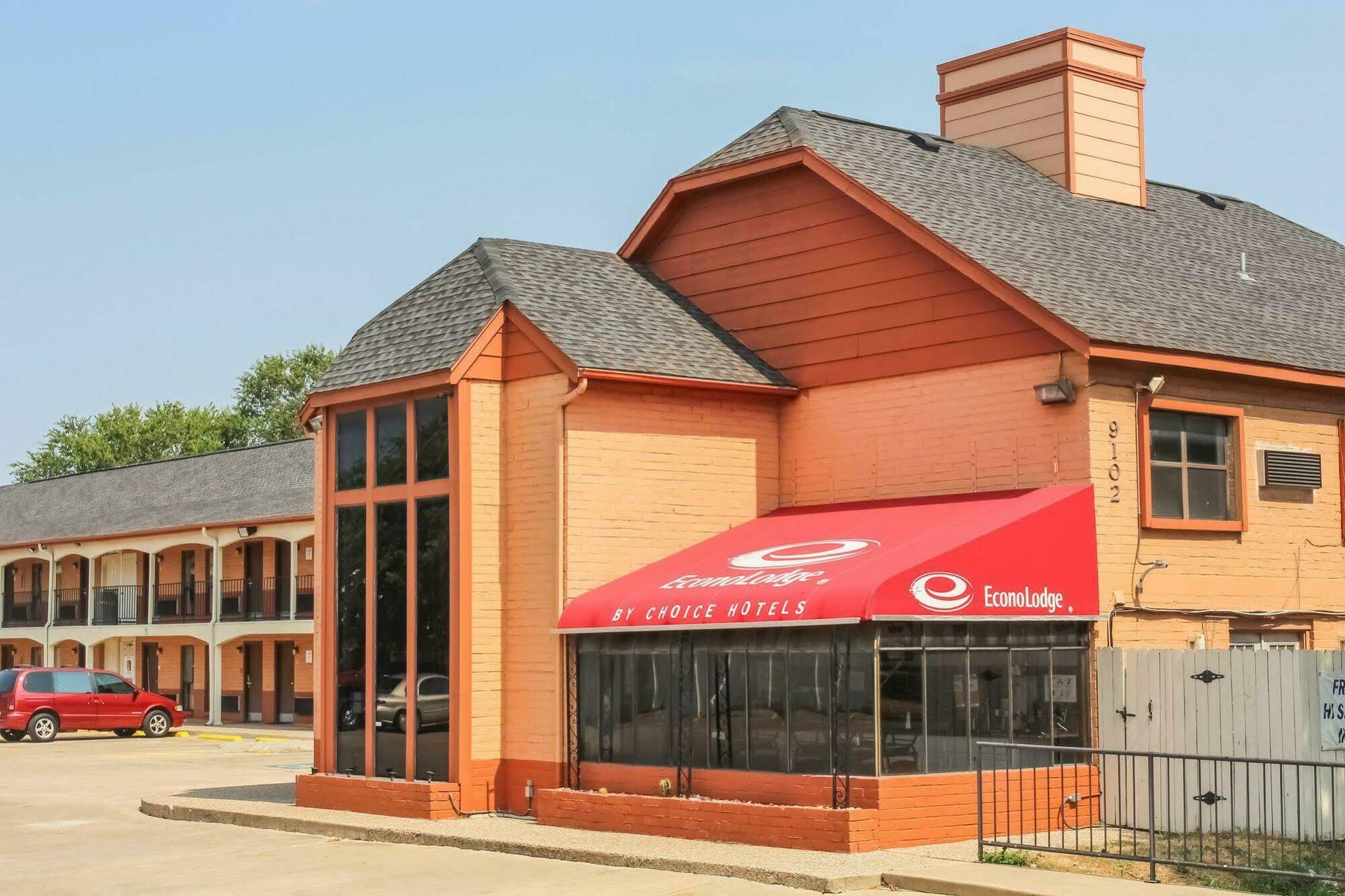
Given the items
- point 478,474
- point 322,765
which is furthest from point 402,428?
point 322,765

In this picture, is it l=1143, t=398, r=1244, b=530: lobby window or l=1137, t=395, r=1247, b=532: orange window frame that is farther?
l=1143, t=398, r=1244, b=530: lobby window

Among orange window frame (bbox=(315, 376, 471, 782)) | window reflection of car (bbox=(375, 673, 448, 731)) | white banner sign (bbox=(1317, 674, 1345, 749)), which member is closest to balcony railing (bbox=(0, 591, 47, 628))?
orange window frame (bbox=(315, 376, 471, 782))

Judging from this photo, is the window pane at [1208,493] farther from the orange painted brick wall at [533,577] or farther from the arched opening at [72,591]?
the arched opening at [72,591]

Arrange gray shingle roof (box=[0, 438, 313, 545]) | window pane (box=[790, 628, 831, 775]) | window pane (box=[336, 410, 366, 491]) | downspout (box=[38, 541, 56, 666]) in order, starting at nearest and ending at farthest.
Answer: window pane (box=[790, 628, 831, 775]) < window pane (box=[336, 410, 366, 491]) < gray shingle roof (box=[0, 438, 313, 545]) < downspout (box=[38, 541, 56, 666])

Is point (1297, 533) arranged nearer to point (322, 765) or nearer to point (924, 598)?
point (924, 598)

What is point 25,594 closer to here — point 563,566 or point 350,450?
point 350,450

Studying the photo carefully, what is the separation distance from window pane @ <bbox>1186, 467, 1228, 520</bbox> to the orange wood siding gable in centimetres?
244

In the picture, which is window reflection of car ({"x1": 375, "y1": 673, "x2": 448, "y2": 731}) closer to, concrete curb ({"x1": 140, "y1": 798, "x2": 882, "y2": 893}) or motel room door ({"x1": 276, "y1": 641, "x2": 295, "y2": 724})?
concrete curb ({"x1": 140, "y1": 798, "x2": 882, "y2": 893})

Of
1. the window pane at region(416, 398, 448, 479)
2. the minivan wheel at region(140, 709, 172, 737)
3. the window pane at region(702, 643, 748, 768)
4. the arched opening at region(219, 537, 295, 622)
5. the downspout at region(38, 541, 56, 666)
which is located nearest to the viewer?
the window pane at region(702, 643, 748, 768)

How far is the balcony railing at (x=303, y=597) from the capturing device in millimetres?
45812

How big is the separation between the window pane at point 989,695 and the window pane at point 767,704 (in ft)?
6.22

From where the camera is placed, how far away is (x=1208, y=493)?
1981 cm

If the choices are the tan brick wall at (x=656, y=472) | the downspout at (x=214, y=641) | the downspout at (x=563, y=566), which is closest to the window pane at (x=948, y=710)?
the tan brick wall at (x=656, y=472)

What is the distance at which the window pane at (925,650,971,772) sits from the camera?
17.0 m
